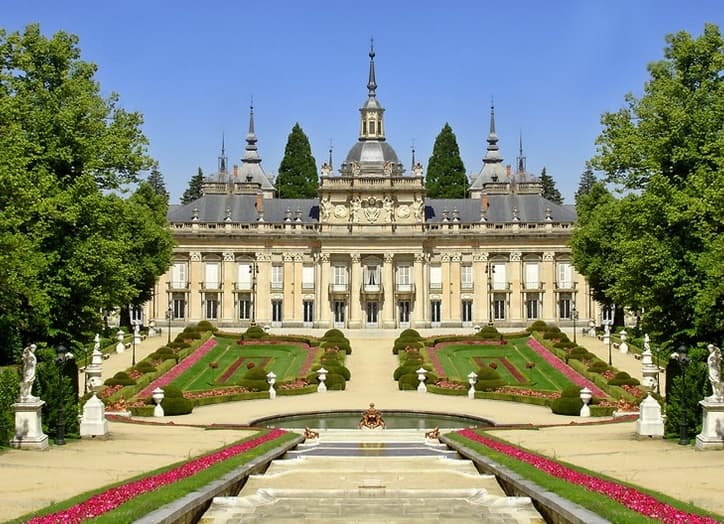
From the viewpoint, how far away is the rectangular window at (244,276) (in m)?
87.4

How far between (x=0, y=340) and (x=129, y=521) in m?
35.2

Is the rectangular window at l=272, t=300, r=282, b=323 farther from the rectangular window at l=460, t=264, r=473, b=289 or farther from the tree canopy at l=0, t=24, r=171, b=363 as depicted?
the tree canopy at l=0, t=24, r=171, b=363

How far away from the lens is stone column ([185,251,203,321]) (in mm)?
86938

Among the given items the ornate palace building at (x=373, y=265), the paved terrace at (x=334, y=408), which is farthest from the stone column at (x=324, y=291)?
the paved terrace at (x=334, y=408)

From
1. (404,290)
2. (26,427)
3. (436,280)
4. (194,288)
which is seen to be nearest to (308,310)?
(404,290)

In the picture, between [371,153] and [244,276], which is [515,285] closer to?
[371,153]

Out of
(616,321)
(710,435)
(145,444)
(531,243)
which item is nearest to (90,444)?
(145,444)

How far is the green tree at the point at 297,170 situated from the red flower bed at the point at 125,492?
82509mm

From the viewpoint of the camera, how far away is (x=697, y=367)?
28.7 meters

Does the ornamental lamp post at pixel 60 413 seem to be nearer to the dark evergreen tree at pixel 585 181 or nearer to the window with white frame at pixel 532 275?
the window with white frame at pixel 532 275

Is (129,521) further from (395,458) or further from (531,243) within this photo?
(531,243)

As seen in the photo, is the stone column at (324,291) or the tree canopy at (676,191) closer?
the tree canopy at (676,191)

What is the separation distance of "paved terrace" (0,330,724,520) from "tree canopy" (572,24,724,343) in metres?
4.45

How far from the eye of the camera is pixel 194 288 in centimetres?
8719
